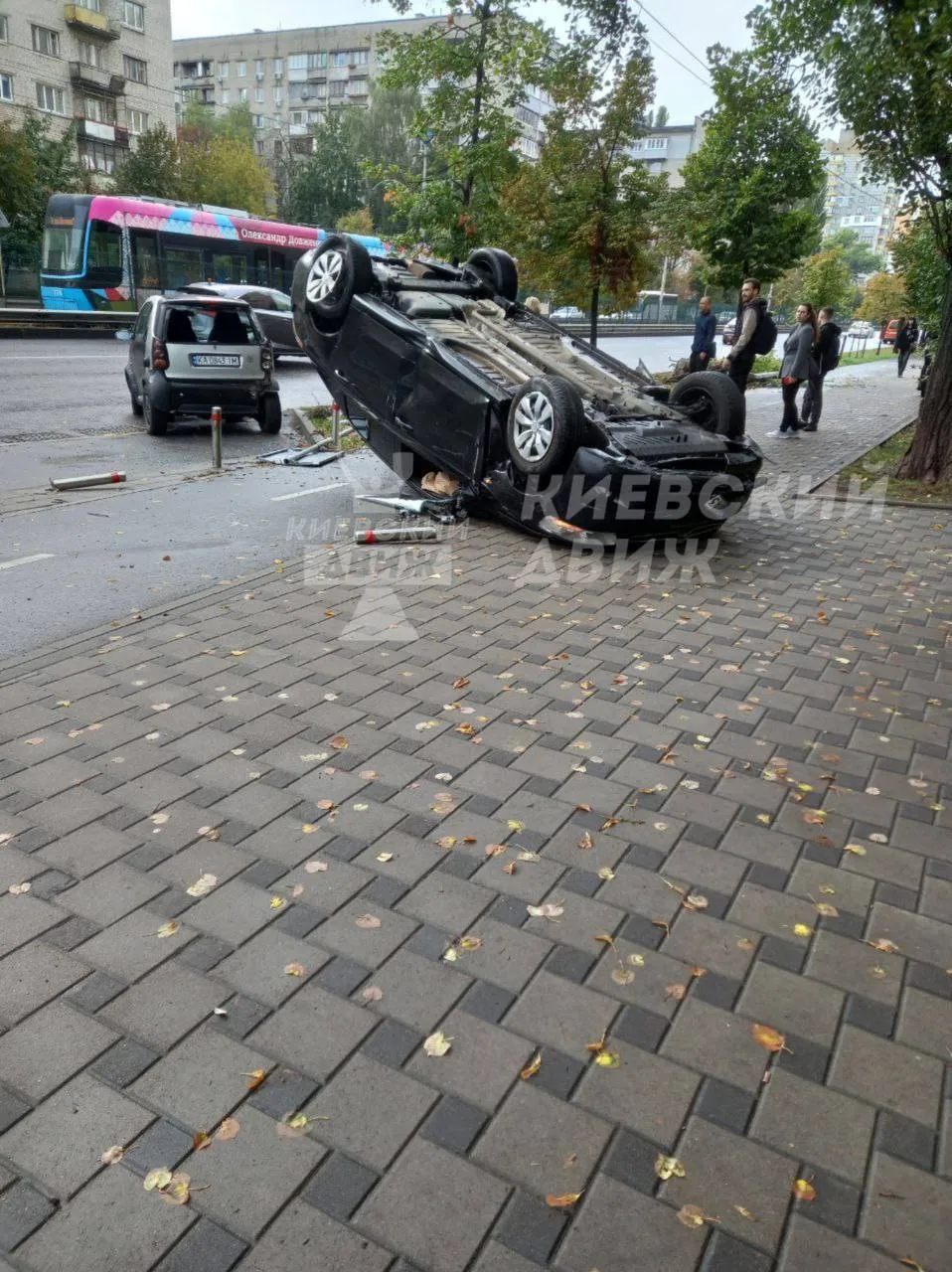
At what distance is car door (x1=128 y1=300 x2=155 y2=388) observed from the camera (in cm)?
1327

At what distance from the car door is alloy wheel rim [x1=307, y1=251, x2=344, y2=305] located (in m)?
4.63

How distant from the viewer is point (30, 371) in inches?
765

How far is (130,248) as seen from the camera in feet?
87.7

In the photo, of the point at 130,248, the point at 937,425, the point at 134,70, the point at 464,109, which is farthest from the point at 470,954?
the point at 134,70

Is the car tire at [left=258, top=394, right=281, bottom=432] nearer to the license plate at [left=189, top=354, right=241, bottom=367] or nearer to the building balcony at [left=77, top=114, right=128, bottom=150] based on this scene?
the license plate at [left=189, top=354, right=241, bottom=367]

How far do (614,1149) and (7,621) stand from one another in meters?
5.09

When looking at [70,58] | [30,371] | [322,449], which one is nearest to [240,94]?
[70,58]

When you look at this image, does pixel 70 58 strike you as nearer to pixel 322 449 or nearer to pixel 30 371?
pixel 30 371

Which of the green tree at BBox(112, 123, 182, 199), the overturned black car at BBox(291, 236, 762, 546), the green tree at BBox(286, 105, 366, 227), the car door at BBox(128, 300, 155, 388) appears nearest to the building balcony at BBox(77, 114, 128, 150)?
the green tree at BBox(112, 123, 182, 199)

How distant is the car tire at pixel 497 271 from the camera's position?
10.5m

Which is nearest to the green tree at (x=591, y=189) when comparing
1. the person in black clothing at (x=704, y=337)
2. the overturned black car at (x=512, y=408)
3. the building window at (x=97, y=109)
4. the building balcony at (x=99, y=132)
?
the person in black clothing at (x=704, y=337)

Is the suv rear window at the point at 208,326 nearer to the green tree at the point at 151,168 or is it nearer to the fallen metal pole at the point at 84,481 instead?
the fallen metal pole at the point at 84,481

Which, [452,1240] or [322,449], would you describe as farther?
[322,449]

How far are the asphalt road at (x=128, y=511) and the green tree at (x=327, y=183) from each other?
187 ft
